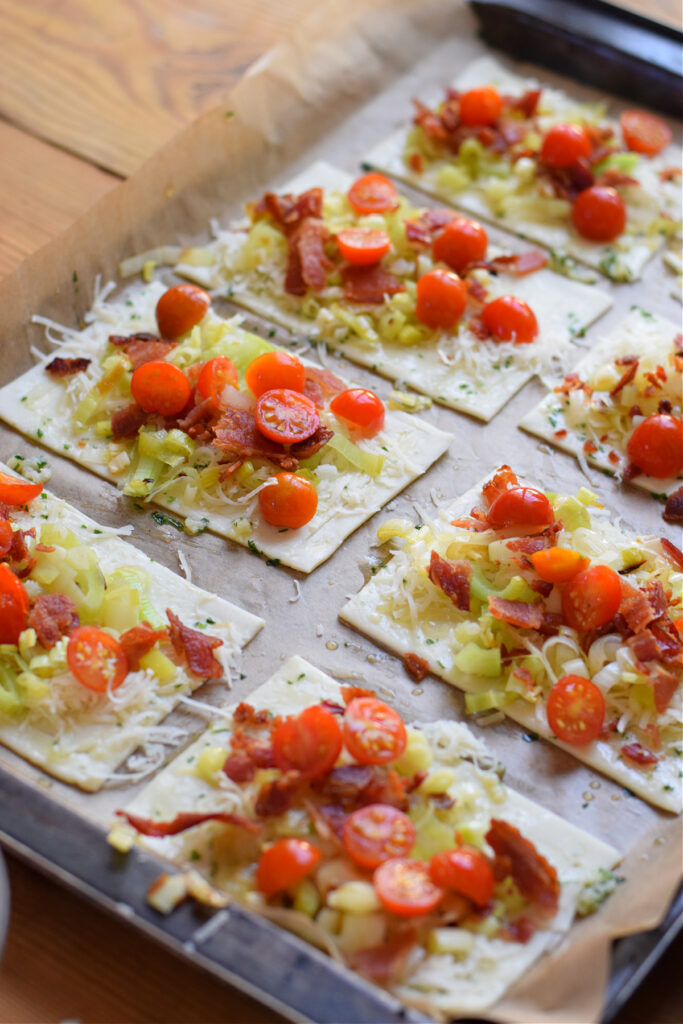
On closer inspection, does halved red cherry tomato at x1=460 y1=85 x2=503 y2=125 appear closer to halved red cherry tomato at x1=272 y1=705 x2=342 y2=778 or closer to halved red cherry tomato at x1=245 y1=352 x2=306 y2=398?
halved red cherry tomato at x1=245 y1=352 x2=306 y2=398

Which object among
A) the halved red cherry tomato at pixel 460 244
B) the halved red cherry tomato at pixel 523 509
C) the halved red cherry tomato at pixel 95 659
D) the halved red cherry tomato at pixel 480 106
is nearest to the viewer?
the halved red cherry tomato at pixel 95 659

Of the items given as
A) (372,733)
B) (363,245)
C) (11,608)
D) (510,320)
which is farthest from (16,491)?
(510,320)

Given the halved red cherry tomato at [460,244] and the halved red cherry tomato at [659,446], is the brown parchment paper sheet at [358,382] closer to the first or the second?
the halved red cherry tomato at [659,446]

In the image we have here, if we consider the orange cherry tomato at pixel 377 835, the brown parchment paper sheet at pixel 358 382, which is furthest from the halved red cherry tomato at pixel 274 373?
the orange cherry tomato at pixel 377 835

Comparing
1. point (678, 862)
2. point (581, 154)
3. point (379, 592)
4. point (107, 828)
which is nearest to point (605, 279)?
point (581, 154)

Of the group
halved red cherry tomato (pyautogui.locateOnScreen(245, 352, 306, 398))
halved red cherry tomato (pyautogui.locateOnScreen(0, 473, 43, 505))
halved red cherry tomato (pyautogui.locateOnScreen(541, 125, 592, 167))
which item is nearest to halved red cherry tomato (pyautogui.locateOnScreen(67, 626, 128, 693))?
halved red cherry tomato (pyautogui.locateOnScreen(0, 473, 43, 505))
